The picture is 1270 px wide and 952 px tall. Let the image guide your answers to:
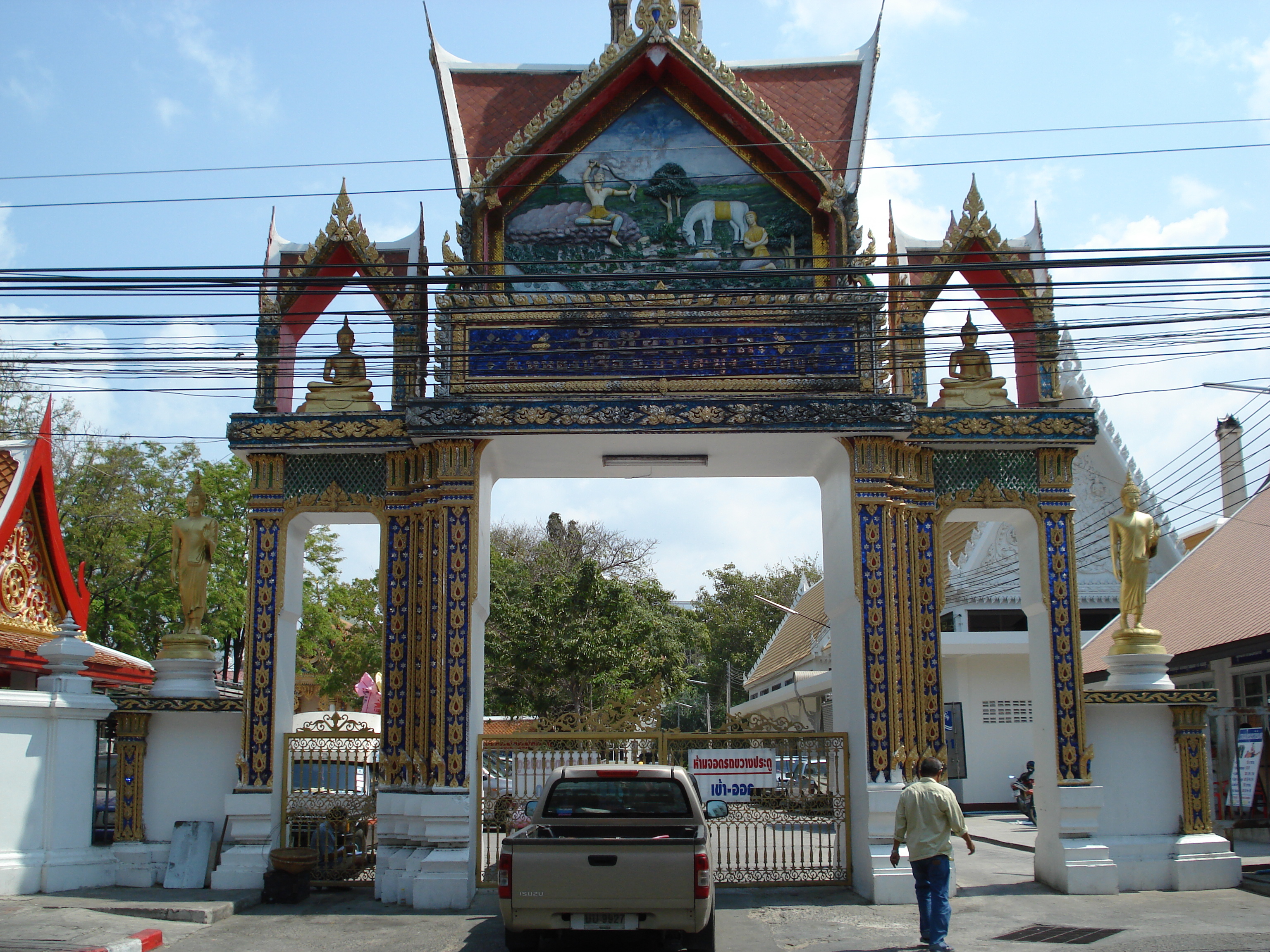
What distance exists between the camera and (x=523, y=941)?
8.52 metres

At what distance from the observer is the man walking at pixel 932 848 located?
28.5 ft

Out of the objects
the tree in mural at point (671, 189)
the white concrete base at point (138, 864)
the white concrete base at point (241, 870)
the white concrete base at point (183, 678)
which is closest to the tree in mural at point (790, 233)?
the tree in mural at point (671, 189)

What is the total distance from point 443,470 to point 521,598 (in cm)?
1450

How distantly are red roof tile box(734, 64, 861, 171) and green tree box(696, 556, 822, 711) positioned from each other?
3996cm

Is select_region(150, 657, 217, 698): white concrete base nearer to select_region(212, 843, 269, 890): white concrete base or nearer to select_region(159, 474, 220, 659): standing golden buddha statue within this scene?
select_region(159, 474, 220, 659): standing golden buddha statue

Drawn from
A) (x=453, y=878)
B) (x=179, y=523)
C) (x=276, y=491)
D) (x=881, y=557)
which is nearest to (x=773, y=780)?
(x=881, y=557)

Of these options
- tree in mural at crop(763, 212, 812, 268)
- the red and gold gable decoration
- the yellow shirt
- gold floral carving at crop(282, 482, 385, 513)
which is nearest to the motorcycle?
tree in mural at crop(763, 212, 812, 268)

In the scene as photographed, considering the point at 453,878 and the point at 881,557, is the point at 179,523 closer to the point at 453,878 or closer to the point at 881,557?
the point at 453,878

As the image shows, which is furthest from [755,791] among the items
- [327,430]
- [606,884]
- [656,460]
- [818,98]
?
[818,98]

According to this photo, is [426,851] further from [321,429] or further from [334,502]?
[321,429]

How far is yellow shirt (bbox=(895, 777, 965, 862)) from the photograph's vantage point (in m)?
8.72

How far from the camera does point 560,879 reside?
8078 mm

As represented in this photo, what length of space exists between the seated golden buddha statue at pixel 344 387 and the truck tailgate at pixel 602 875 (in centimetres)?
616

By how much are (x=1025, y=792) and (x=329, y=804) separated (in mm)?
13184
